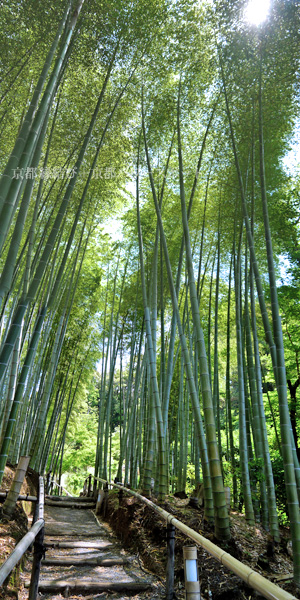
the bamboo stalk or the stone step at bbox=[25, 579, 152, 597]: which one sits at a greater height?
the bamboo stalk

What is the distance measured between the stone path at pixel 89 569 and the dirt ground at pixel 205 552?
12cm

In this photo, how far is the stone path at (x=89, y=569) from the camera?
2115 millimetres

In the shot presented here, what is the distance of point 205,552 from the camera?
2438 millimetres

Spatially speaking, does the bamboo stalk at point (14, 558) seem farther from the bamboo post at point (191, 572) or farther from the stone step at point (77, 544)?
the stone step at point (77, 544)

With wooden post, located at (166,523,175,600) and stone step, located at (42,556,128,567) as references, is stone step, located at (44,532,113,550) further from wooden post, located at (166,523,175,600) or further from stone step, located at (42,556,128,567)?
wooden post, located at (166,523,175,600)

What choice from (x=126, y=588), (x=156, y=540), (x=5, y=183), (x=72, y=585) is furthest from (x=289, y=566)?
(x=5, y=183)

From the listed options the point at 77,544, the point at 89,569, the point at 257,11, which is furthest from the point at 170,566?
the point at 257,11

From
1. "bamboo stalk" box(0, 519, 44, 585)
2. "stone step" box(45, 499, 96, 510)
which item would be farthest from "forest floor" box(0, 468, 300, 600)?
"stone step" box(45, 499, 96, 510)

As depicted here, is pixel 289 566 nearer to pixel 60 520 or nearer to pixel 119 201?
pixel 60 520

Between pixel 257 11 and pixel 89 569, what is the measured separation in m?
4.79

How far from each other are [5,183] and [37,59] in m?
2.67

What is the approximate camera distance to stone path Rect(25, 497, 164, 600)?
2115 millimetres

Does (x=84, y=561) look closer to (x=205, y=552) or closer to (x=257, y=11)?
(x=205, y=552)

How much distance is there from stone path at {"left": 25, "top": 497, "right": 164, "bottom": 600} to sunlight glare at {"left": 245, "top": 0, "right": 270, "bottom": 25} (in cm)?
459
